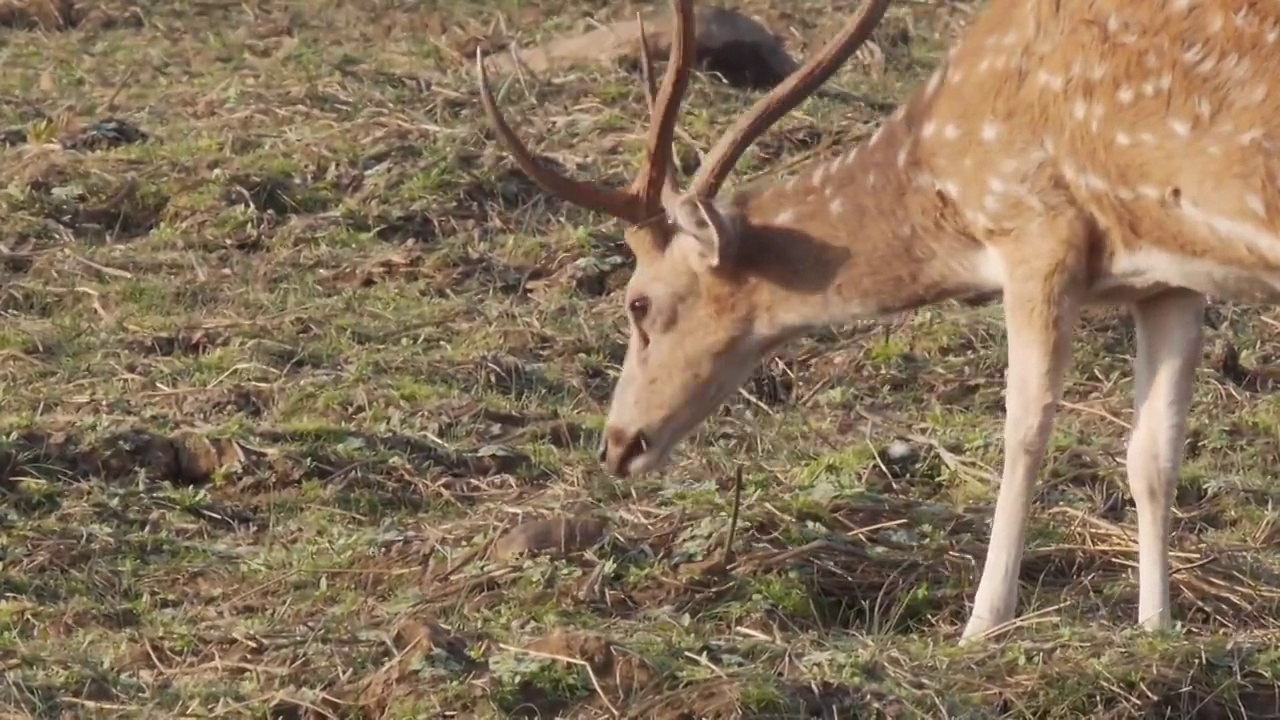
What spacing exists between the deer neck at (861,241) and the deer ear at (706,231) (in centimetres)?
7

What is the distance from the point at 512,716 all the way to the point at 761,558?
4.14ft

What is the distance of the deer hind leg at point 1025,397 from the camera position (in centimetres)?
639

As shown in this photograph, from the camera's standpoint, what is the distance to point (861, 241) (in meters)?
6.98

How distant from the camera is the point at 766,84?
11844 mm

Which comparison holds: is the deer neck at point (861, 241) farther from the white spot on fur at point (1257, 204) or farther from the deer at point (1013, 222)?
the white spot on fur at point (1257, 204)

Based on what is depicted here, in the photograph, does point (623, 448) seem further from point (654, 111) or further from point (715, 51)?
point (715, 51)

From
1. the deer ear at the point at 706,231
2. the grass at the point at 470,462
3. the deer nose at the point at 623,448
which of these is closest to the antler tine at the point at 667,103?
the deer ear at the point at 706,231

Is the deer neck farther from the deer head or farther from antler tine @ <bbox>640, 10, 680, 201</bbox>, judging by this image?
antler tine @ <bbox>640, 10, 680, 201</bbox>

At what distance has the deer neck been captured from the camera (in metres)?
6.81

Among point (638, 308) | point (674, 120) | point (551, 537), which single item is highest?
point (674, 120)

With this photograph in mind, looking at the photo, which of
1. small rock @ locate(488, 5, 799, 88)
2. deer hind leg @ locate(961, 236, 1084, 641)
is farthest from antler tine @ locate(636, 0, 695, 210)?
small rock @ locate(488, 5, 799, 88)

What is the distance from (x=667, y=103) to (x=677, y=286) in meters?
0.61

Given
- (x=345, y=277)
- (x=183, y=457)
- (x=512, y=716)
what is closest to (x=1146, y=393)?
(x=512, y=716)

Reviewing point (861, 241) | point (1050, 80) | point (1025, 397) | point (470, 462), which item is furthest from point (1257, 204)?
point (470, 462)
